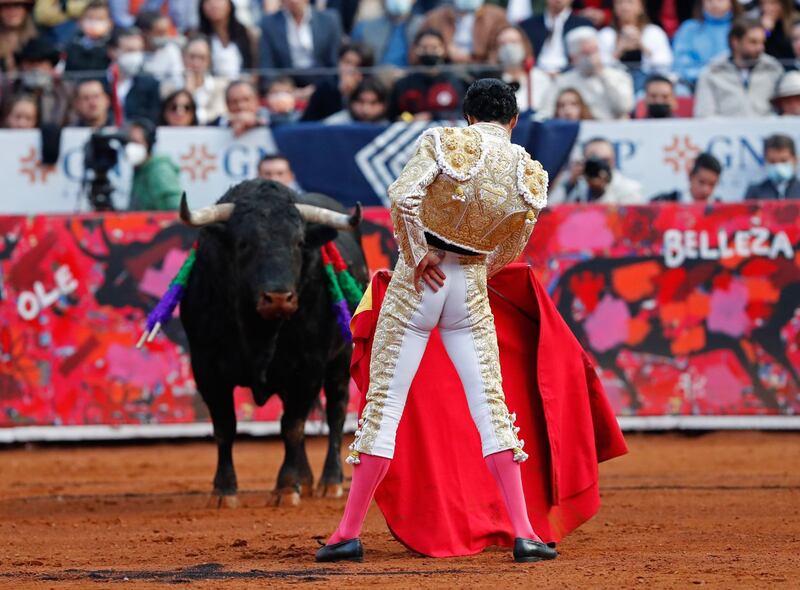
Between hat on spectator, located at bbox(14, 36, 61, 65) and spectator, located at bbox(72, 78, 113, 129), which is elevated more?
hat on spectator, located at bbox(14, 36, 61, 65)

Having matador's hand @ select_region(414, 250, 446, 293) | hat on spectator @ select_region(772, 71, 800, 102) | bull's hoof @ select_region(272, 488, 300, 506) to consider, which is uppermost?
hat on spectator @ select_region(772, 71, 800, 102)

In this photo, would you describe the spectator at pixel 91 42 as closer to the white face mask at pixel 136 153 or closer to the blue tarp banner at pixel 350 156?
the white face mask at pixel 136 153

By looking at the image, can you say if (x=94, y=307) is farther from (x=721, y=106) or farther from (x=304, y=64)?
(x=721, y=106)

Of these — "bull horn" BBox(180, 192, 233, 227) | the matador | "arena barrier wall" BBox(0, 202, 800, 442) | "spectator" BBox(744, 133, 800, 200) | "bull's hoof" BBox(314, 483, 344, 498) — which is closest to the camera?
the matador

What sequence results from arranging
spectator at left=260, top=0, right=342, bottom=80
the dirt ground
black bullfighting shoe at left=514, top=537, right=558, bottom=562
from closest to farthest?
1. the dirt ground
2. black bullfighting shoe at left=514, top=537, right=558, bottom=562
3. spectator at left=260, top=0, right=342, bottom=80

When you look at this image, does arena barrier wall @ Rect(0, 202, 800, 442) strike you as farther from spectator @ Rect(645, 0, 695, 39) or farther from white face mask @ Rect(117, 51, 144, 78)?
spectator @ Rect(645, 0, 695, 39)

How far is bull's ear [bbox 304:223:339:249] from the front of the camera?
27.5ft

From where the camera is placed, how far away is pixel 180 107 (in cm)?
1196

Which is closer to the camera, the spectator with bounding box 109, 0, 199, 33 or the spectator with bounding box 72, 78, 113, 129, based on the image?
the spectator with bounding box 72, 78, 113, 129

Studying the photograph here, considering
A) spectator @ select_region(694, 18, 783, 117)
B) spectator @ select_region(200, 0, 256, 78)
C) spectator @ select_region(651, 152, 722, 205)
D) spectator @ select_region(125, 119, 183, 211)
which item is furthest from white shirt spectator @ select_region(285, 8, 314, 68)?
spectator @ select_region(651, 152, 722, 205)

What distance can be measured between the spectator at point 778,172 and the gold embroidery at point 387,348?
20.7 ft

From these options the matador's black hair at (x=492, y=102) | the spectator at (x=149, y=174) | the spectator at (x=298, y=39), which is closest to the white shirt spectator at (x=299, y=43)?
the spectator at (x=298, y=39)

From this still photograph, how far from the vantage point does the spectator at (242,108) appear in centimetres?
1181

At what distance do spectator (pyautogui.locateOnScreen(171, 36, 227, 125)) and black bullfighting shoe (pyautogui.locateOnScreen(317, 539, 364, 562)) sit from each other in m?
7.02
